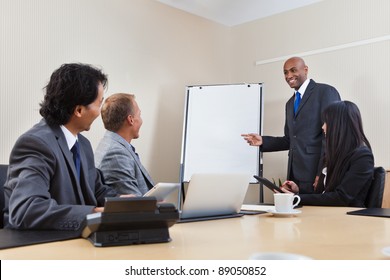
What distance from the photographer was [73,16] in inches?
139

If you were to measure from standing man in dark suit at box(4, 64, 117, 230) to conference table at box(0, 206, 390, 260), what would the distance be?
0.18m

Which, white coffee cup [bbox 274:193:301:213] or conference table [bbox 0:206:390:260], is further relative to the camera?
white coffee cup [bbox 274:193:301:213]

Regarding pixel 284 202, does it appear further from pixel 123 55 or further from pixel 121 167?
pixel 123 55

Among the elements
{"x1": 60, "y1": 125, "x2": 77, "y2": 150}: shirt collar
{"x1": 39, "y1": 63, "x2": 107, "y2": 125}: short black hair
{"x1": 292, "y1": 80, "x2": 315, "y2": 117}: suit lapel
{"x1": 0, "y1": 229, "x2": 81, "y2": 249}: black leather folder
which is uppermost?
{"x1": 292, "y1": 80, "x2": 315, "y2": 117}: suit lapel

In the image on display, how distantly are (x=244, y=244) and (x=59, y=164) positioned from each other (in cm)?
66

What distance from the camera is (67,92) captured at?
1427 millimetres

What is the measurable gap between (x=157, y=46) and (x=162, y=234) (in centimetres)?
347

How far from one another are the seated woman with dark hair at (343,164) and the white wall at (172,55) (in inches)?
61.8

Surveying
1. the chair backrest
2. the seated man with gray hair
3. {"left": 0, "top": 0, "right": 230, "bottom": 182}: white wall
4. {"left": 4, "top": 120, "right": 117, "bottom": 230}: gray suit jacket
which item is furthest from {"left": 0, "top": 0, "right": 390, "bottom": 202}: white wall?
{"left": 4, "top": 120, "right": 117, "bottom": 230}: gray suit jacket

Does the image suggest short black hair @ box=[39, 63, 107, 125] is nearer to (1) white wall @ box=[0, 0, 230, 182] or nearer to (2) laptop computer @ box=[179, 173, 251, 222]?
(2) laptop computer @ box=[179, 173, 251, 222]

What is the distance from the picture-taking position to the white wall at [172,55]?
10.6ft

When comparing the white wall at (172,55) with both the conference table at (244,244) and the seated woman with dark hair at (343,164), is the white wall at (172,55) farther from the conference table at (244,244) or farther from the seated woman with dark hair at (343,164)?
the conference table at (244,244)

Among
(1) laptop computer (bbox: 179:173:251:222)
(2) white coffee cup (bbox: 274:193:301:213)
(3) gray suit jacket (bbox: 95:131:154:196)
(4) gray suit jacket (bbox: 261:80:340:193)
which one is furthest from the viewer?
(4) gray suit jacket (bbox: 261:80:340:193)

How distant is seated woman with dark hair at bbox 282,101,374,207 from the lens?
1.96m
